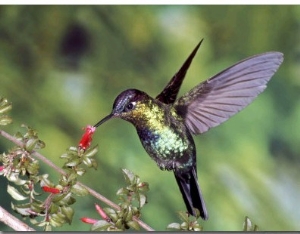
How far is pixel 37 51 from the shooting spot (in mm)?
2072

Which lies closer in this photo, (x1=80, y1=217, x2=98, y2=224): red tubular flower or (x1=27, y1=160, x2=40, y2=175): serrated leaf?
(x1=27, y1=160, x2=40, y2=175): serrated leaf

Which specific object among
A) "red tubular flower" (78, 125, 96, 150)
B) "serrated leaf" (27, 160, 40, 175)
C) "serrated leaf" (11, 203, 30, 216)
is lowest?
"serrated leaf" (11, 203, 30, 216)

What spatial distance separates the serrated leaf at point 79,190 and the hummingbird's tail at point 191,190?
0.39 metres

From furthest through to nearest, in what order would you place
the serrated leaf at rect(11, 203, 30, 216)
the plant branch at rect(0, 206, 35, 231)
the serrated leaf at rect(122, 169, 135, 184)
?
the serrated leaf at rect(122, 169, 135, 184), the serrated leaf at rect(11, 203, 30, 216), the plant branch at rect(0, 206, 35, 231)

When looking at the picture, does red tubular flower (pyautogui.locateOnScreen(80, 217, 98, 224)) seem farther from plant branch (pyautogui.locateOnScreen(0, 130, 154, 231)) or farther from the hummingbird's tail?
the hummingbird's tail

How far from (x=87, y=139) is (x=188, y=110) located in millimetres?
363

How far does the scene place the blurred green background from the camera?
2.04 metres

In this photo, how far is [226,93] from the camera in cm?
196

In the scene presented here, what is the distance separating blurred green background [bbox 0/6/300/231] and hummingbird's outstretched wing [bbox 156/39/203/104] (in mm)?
23

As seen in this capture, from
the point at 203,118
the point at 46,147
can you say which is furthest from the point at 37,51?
the point at 203,118

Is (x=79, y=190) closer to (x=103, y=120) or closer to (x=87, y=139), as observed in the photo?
(x=87, y=139)

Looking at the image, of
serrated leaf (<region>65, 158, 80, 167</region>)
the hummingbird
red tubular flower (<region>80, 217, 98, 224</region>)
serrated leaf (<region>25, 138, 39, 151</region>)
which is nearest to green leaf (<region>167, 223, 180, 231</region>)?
the hummingbird

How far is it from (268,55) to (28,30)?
34.4 inches
